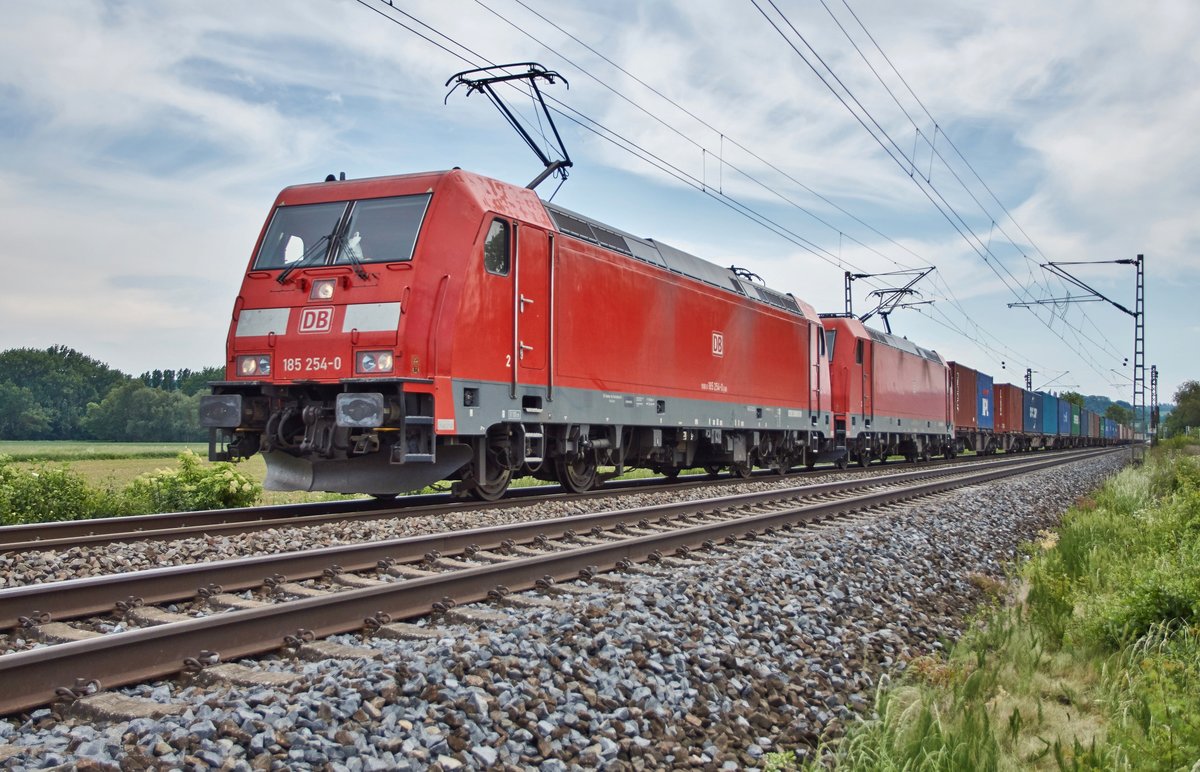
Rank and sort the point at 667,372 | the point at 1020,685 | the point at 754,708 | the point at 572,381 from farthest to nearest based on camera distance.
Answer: the point at 667,372 < the point at 572,381 < the point at 1020,685 < the point at 754,708

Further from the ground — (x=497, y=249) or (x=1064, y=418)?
(x=497, y=249)

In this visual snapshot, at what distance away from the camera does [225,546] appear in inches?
295

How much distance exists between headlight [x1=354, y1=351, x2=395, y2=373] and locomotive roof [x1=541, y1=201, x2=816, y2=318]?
329cm

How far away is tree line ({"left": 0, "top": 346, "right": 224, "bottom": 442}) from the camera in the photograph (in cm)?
4794

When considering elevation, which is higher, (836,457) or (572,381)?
(572,381)

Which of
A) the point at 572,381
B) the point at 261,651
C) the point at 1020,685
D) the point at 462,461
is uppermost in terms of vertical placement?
the point at 572,381

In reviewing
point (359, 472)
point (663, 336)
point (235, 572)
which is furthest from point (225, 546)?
point (663, 336)

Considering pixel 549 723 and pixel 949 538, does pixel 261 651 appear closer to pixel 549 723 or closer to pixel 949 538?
pixel 549 723

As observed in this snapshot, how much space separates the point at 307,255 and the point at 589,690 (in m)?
7.92

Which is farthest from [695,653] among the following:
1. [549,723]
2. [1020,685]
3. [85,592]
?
[85,592]

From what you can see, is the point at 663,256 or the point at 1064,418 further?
the point at 1064,418

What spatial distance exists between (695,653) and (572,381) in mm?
7356

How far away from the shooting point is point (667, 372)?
14.5 metres

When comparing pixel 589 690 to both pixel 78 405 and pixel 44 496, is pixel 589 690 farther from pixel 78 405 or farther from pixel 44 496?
pixel 78 405
